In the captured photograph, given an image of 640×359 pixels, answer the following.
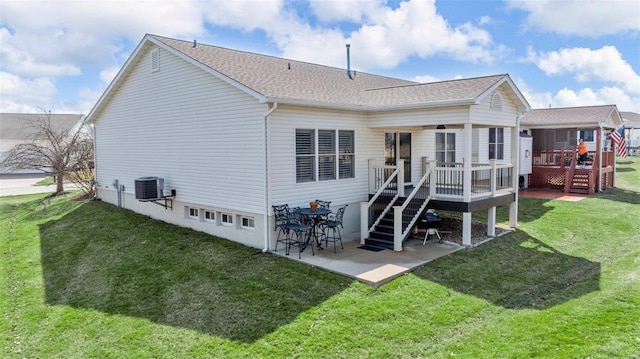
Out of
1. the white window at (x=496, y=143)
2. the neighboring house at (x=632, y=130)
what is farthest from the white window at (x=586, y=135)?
the white window at (x=496, y=143)

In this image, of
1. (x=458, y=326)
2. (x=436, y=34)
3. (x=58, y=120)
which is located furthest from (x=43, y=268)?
(x=58, y=120)

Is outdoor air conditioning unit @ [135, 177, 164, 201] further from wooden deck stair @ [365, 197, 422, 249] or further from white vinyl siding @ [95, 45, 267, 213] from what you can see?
wooden deck stair @ [365, 197, 422, 249]

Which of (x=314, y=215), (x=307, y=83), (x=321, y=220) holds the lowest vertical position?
(x=321, y=220)

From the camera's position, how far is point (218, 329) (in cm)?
698

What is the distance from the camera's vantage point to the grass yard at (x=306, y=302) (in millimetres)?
6262

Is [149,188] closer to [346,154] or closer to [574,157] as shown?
[346,154]

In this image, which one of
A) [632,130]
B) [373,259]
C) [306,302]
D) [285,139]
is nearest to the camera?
[306,302]

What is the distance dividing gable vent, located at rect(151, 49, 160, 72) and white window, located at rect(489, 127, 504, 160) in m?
13.8

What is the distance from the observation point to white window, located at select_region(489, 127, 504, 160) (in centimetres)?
1877

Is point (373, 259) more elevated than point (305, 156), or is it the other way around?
point (305, 156)

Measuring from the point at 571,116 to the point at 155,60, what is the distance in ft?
64.0

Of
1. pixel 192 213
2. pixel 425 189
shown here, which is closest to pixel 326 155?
pixel 425 189

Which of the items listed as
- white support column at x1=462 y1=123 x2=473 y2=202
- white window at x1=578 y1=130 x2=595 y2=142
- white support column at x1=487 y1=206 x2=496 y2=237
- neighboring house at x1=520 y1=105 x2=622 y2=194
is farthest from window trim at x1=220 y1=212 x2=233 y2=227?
white window at x1=578 y1=130 x2=595 y2=142

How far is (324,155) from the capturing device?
1150 centimetres
